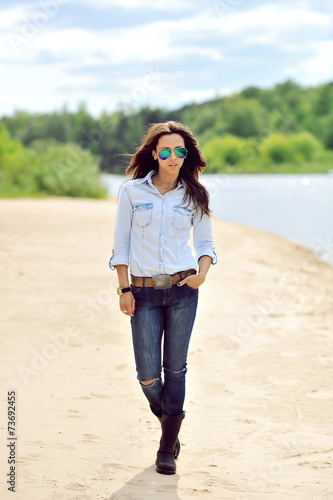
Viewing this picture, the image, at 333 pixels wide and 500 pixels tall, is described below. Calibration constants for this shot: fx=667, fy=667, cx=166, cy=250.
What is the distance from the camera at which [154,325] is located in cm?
356

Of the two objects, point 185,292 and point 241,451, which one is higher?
point 185,292

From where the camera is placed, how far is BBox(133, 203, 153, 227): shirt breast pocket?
354 cm

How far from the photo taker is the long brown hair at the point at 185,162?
3.65 metres

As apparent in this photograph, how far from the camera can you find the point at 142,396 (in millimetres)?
5375

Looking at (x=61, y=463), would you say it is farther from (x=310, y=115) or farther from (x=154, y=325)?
(x=310, y=115)

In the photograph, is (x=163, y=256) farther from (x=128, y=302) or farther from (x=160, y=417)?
(x=160, y=417)

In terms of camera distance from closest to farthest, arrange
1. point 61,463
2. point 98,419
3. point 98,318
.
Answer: point 61,463, point 98,419, point 98,318

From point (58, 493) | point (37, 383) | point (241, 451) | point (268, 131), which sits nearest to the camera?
point (58, 493)

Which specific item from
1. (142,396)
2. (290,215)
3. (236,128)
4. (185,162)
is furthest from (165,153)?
(236,128)

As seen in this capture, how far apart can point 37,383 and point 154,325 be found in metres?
2.30

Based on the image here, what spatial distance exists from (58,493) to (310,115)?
348ft

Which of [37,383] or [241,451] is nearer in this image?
[241,451]

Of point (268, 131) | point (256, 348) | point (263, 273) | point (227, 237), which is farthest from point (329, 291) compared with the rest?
point (268, 131)

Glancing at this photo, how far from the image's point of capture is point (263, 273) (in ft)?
41.2
